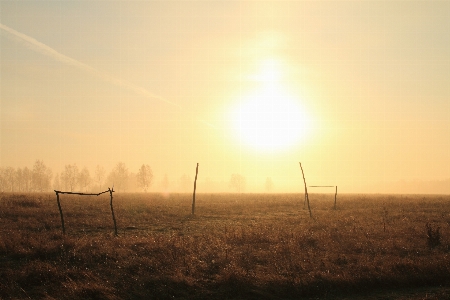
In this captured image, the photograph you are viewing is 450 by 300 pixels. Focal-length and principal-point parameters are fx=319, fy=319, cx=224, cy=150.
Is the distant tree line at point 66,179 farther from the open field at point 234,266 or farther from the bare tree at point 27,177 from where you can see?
the open field at point 234,266

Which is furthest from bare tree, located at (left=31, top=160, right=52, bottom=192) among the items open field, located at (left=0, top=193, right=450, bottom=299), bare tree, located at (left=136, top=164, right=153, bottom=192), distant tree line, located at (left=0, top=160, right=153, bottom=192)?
open field, located at (left=0, top=193, right=450, bottom=299)

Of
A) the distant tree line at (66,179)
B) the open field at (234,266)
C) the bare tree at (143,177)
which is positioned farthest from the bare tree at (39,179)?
→ the open field at (234,266)

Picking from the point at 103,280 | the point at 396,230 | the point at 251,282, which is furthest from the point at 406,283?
the point at 103,280

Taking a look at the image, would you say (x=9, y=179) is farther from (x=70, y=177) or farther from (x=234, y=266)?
(x=234, y=266)

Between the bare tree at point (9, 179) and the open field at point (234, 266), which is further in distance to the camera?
the bare tree at point (9, 179)

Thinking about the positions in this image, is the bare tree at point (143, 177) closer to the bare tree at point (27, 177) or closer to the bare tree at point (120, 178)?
the bare tree at point (120, 178)

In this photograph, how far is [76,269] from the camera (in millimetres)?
11570

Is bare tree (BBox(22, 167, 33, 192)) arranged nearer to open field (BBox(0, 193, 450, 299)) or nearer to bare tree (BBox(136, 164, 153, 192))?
bare tree (BBox(136, 164, 153, 192))

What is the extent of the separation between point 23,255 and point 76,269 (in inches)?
134

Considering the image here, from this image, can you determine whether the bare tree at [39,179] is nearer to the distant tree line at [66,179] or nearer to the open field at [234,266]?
the distant tree line at [66,179]

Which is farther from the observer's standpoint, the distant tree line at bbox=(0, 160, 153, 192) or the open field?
the distant tree line at bbox=(0, 160, 153, 192)

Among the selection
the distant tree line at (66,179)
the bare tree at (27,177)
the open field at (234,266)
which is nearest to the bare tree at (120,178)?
the distant tree line at (66,179)

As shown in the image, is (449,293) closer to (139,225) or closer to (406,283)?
(406,283)

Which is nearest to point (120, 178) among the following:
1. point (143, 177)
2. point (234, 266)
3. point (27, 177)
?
point (143, 177)
